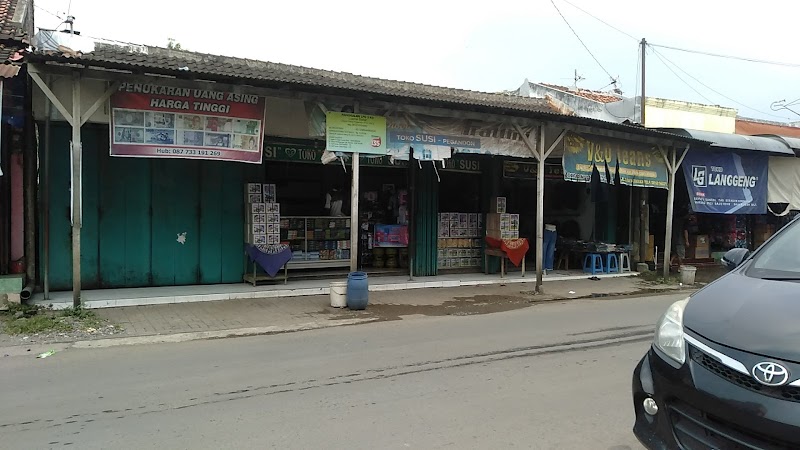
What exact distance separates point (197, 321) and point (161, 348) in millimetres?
1489

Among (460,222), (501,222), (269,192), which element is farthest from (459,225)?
(269,192)

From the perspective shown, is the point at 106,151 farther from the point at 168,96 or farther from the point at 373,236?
the point at 373,236

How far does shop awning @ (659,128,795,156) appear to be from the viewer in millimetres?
14961

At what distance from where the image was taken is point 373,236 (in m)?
13.8

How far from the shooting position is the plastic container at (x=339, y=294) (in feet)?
32.4

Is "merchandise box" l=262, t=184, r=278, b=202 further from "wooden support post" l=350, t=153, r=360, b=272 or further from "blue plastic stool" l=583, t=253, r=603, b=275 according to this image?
"blue plastic stool" l=583, t=253, r=603, b=275

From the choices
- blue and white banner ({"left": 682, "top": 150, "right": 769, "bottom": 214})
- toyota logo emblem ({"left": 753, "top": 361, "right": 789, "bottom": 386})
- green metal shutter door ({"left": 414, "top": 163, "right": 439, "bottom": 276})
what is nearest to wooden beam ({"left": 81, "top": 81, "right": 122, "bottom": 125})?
green metal shutter door ({"left": 414, "top": 163, "right": 439, "bottom": 276})

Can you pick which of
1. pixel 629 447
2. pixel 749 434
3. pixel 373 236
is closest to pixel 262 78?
pixel 373 236

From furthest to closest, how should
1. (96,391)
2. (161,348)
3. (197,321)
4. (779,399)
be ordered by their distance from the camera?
1. (197,321)
2. (161,348)
3. (96,391)
4. (779,399)

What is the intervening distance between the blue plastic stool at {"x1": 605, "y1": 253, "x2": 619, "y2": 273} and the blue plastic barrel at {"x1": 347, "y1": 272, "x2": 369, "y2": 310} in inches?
350

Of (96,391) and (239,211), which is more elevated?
(239,211)

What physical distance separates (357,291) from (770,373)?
301 inches

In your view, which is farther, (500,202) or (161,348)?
(500,202)

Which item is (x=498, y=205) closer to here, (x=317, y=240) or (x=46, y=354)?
(x=317, y=240)
